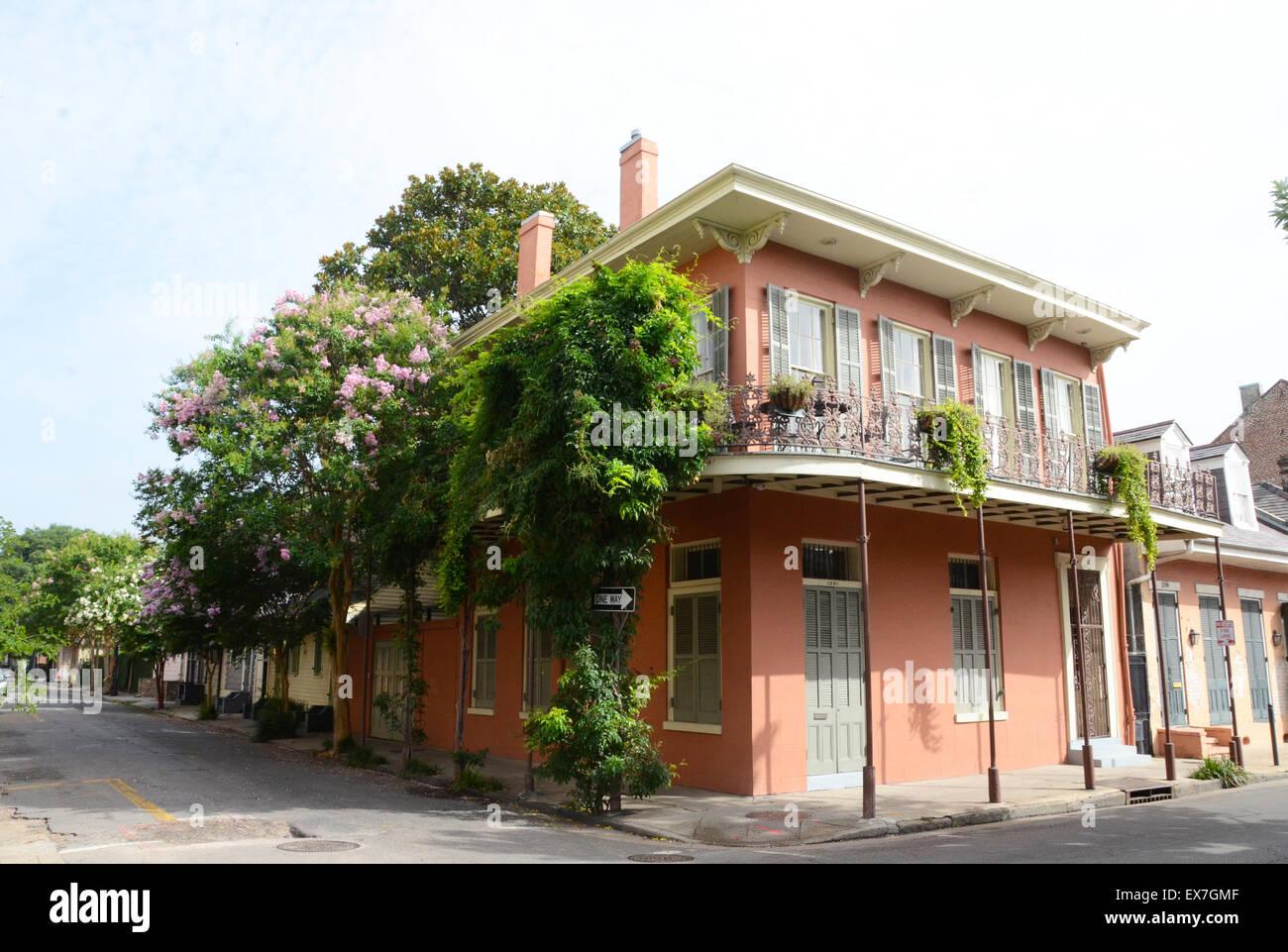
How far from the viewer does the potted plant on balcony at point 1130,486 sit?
49.5 feet

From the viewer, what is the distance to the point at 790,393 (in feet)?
39.0

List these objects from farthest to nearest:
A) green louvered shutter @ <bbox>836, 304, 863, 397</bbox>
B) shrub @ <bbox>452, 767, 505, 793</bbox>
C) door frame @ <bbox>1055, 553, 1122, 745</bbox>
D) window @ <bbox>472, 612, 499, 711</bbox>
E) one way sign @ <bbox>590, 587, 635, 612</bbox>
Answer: window @ <bbox>472, 612, 499, 711</bbox> < door frame @ <bbox>1055, 553, 1122, 745</bbox> < green louvered shutter @ <bbox>836, 304, 863, 397</bbox> < shrub @ <bbox>452, 767, 505, 793</bbox> < one way sign @ <bbox>590, 587, 635, 612</bbox>

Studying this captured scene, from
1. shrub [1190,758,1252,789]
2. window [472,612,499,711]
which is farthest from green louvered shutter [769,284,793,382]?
shrub [1190,758,1252,789]

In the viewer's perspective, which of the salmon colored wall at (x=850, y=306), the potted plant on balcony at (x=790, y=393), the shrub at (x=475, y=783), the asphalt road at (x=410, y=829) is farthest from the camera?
the shrub at (x=475, y=783)

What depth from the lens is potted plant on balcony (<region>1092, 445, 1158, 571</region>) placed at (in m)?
15.1

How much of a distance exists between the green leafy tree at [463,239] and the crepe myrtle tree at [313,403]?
397 inches

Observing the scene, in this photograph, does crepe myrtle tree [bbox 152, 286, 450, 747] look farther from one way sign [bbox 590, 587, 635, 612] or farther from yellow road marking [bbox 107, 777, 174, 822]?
one way sign [bbox 590, 587, 635, 612]

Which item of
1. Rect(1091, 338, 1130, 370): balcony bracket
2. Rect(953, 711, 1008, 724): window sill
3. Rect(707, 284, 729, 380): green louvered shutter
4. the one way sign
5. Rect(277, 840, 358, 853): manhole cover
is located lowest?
Rect(277, 840, 358, 853): manhole cover

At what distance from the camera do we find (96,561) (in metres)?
43.6

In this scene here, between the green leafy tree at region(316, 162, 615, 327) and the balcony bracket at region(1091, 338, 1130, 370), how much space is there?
14512mm

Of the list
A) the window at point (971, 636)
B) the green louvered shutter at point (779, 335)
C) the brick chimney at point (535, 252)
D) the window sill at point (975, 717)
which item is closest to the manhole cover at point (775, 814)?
the window sill at point (975, 717)

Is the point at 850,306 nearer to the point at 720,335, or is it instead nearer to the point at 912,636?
the point at 720,335

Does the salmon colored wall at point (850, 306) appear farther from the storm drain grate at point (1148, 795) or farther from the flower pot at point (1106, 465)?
the storm drain grate at point (1148, 795)
